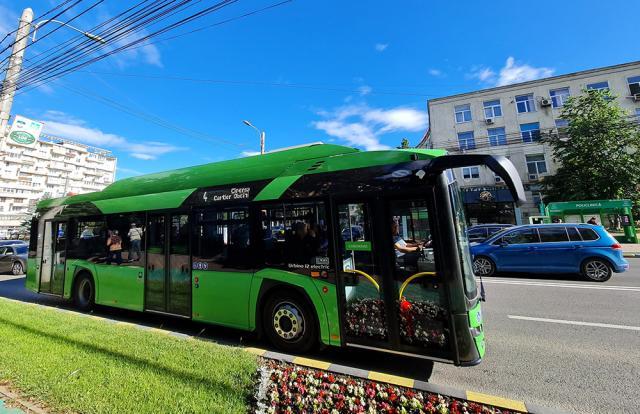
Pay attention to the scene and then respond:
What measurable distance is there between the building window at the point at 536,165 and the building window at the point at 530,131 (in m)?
1.74

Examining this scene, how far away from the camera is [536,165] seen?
31094 mm

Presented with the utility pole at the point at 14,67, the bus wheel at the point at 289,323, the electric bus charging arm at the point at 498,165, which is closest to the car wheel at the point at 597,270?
the electric bus charging arm at the point at 498,165

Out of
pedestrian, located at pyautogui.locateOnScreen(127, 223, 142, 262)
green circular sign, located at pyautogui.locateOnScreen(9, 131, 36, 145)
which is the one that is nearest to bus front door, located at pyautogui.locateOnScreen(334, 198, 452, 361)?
pedestrian, located at pyautogui.locateOnScreen(127, 223, 142, 262)

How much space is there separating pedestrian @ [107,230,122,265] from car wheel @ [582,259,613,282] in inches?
510

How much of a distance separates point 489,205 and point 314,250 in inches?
1169

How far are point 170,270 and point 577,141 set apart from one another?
3132cm

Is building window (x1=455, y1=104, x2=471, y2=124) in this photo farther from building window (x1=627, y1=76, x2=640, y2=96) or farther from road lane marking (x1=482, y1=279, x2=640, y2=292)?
road lane marking (x1=482, y1=279, x2=640, y2=292)

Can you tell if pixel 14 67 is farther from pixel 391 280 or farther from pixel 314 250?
pixel 391 280

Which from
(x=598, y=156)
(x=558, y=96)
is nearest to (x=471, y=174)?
(x=598, y=156)

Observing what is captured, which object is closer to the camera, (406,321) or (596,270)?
(406,321)

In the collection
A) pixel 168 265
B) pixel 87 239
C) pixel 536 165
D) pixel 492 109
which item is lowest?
pixel 168 265

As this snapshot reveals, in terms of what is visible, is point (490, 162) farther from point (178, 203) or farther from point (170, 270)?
point (170, 270)

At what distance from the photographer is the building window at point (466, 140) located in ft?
106

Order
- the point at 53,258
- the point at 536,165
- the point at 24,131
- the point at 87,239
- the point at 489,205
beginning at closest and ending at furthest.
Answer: the point at 87,239, the point at 53,258, the point at 24,131, the point at 489,205, the point at 536,165
